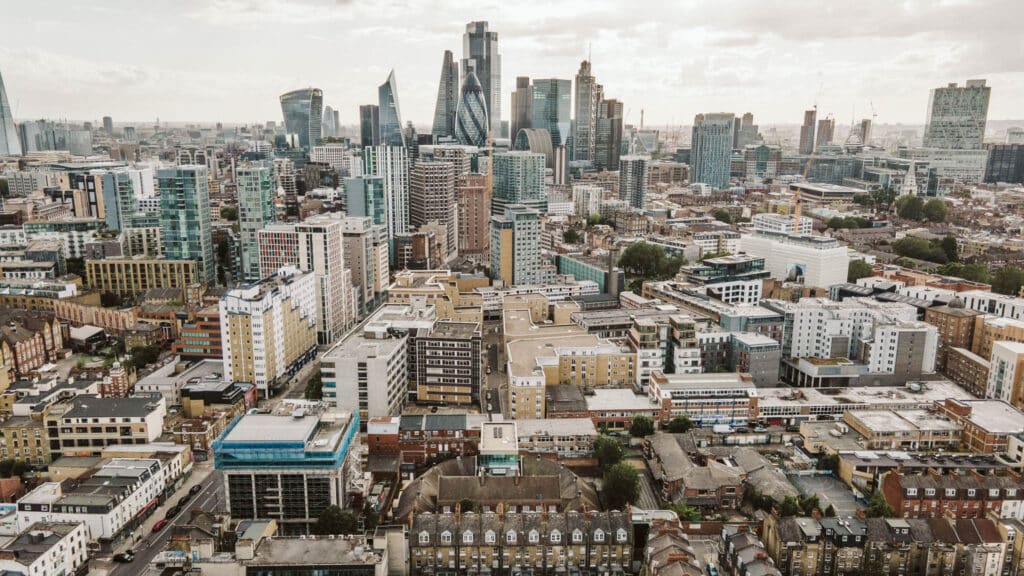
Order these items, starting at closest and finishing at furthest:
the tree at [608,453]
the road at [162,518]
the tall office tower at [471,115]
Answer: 1. the road at [162,518]
2. the tree at [608,453]
3. the tall office tower at [471,115]

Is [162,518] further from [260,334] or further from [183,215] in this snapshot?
[183,215]

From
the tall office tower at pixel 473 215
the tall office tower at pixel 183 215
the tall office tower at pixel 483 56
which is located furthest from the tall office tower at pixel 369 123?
the tall office tower at pixel 183 215

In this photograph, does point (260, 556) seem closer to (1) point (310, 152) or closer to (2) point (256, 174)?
(2) point (256, 174)

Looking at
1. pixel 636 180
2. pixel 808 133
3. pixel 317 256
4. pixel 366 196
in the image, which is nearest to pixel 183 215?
pixel 317 256

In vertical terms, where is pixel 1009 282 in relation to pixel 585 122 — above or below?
below

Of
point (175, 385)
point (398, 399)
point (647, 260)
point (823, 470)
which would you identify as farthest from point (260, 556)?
point (647, 260)

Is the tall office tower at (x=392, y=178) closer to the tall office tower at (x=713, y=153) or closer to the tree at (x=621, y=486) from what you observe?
the tree at (x=621, y=486)
